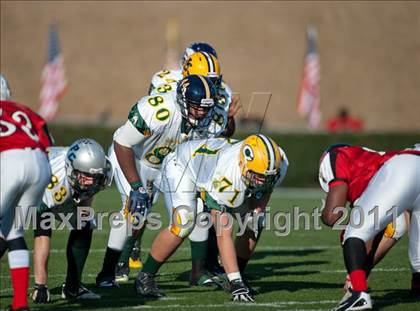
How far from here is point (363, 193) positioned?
645 cm

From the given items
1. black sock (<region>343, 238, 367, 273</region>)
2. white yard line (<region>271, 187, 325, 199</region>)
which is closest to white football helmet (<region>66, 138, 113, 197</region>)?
black sock (<region>343, 238, 367, 273</region>)

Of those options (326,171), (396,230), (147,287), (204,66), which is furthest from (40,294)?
(396,230)

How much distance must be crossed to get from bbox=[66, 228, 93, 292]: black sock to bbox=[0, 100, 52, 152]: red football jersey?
119cm

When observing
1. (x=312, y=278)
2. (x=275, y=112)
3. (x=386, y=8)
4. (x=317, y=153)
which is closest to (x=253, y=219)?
(x=312, y=278)

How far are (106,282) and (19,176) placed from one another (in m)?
2.13

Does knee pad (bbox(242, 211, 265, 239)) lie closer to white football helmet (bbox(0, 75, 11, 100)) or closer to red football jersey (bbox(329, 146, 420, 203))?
red football jersey (bbox(329, 146, 420, 203))

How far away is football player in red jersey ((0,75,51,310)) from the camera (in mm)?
5895

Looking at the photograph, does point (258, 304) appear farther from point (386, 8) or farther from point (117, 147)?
point (386, 8)

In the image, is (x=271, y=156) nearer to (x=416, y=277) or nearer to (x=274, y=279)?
(x=416, y=277)

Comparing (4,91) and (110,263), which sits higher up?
(4,91)

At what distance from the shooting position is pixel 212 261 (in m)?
8.66

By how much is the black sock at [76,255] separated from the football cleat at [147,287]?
49cm

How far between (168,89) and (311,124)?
17937 mm

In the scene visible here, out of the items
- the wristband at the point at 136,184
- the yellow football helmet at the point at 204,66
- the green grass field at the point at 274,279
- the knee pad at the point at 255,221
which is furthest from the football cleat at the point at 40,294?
the yellow football helmet at the point at 204,66
